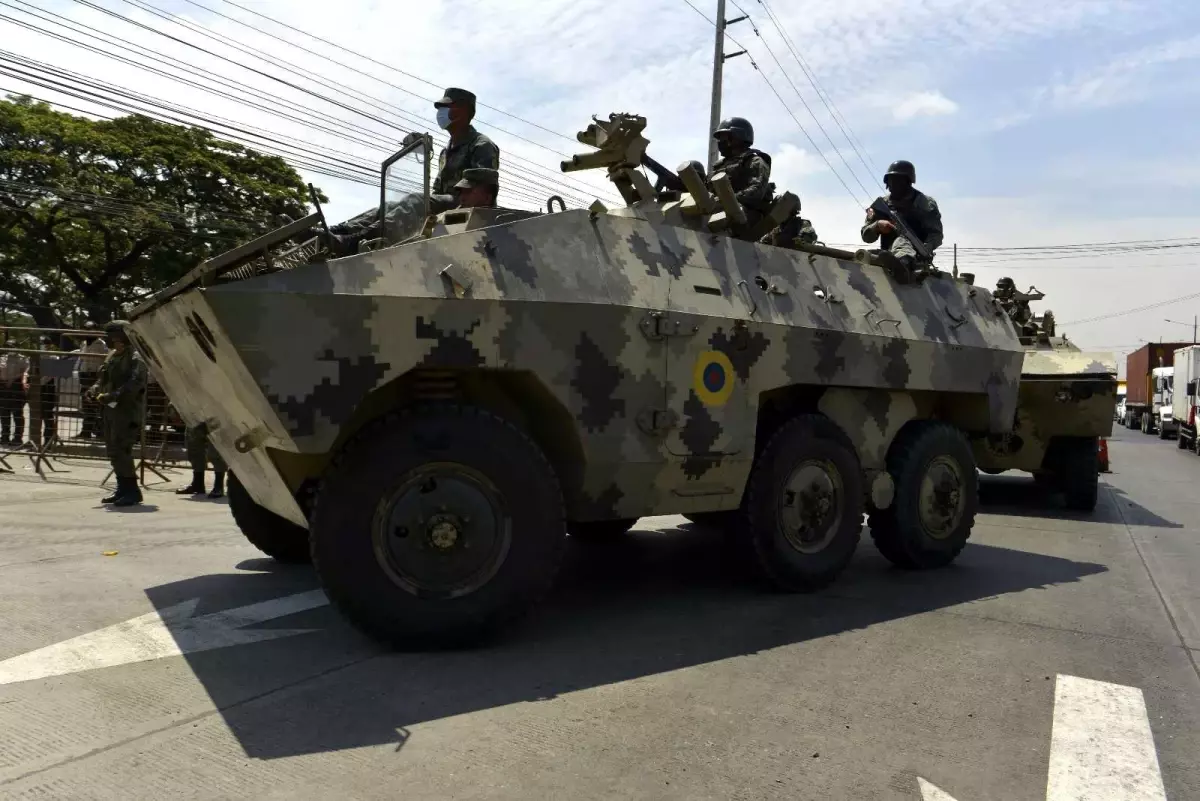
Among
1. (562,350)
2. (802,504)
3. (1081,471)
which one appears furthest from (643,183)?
(1081,471)

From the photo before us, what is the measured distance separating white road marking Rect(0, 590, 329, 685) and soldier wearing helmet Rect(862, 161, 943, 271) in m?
4.95

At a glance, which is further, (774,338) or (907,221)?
(907,221)

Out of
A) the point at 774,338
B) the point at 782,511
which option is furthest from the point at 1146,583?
the point at 774,338

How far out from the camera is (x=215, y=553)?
256 inches

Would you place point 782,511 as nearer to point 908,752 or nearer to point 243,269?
point 908,752

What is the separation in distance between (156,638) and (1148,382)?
3476 centimetres

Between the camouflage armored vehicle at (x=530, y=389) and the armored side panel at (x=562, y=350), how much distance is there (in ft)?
0.04

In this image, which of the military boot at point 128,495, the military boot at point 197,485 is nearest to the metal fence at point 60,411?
the military boot at point 197,485

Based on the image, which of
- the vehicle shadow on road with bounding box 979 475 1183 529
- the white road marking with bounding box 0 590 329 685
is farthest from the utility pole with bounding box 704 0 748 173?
the white road marking with bounding box 0 590 329 685

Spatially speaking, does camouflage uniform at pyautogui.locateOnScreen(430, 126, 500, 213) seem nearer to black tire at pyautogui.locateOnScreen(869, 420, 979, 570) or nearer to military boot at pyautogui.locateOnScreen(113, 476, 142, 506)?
black tire at pyautogui.locateOnScreen(869, 420, 979, 570)

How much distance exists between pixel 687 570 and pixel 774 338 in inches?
71.5

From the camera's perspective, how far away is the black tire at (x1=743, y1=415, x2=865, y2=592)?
5336 mm

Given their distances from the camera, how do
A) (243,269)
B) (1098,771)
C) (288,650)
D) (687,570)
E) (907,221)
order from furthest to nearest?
(907,221) < (687,570) < (288,650) < (243,269) < (1098,771)

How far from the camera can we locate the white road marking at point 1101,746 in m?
3.00
